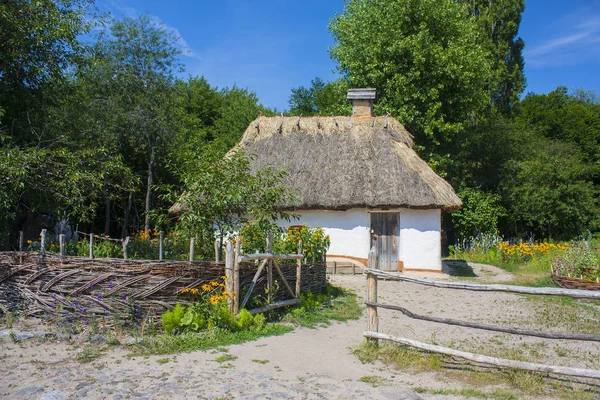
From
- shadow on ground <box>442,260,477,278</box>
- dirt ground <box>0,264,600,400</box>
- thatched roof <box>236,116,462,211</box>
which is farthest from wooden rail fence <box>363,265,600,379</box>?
shadow on ground <box>442,260,477,278</box>

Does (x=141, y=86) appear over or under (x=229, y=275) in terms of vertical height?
over

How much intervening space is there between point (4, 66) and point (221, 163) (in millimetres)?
5478

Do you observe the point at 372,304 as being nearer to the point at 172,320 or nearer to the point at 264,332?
the point at 264,332

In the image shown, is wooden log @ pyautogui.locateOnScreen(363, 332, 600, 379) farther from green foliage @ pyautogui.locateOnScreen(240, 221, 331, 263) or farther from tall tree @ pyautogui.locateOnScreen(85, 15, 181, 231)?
tall tree @ pyautogui.locateOnScreen(85, 15, 181, 231)

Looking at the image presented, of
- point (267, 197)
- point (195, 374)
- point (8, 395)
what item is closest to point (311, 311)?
point (267, 197)

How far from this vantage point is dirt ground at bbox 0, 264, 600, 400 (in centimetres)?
532

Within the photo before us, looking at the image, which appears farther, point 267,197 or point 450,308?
point 450,308

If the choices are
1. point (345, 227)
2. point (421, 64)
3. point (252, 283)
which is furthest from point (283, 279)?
point (421, 64)

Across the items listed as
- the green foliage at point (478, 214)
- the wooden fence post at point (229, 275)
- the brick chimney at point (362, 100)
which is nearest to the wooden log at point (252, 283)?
the wooden fence post at point (229, 275)

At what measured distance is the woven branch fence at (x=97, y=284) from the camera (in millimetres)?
7258

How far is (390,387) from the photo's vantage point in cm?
554

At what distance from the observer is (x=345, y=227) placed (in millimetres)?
15789

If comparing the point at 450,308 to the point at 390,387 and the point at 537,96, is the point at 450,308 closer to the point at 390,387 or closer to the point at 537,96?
the point at 390,387

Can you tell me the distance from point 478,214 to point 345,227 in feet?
30.8
